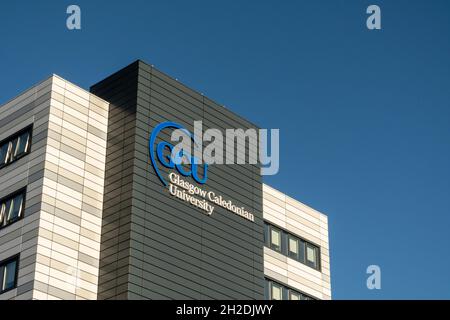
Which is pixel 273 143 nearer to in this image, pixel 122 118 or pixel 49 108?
pixel 122 118

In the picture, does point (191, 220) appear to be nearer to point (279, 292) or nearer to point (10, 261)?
point (10, 261)

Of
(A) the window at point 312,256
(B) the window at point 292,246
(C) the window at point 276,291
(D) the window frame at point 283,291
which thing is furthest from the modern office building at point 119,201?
(A) the window at point 312,256

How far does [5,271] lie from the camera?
58.2 m

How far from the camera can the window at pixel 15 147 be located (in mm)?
61562

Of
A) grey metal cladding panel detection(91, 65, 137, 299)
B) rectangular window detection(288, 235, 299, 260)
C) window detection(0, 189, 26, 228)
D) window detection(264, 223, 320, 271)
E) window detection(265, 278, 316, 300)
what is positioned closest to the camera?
grey metal cladding panel detection(91, 65, 137, 299)

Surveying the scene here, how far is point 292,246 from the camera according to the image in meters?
77.0

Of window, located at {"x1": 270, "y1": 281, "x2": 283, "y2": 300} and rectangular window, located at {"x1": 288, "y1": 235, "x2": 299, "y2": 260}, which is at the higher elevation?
rectangular window, located at {"x1": 288, "y1": 235, "x2": 299, "y2": 260}

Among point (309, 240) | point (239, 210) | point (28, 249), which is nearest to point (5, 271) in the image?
point (28, 249)

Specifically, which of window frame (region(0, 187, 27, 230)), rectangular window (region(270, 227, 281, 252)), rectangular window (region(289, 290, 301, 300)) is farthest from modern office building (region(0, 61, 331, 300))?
rectangular window (region(289, 290, 301, 300))

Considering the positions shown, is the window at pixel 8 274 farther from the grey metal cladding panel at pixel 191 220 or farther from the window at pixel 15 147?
the grey metal cladding panel at pixel 191 220

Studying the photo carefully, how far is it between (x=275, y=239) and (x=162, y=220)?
1651cm

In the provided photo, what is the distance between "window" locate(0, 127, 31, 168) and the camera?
61.6 m

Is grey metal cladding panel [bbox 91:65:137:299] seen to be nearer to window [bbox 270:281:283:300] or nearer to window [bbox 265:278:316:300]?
window [bbox 265:278:316:300]

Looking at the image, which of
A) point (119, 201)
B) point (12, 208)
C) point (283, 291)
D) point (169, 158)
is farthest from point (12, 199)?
point (283, 291)
